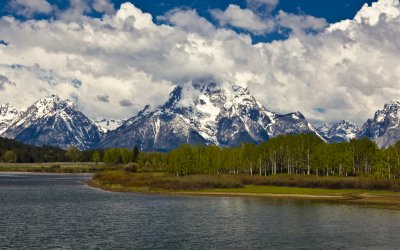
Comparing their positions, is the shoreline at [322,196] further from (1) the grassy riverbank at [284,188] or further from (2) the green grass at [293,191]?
(2) the green grass at [293,191]

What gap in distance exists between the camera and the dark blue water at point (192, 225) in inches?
2608

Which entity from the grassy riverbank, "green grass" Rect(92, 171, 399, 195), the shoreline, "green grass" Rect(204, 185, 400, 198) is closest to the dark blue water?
the shoreline

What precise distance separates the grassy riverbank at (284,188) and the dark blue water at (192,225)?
18.8m

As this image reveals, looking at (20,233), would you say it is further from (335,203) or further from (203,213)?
(335,203)

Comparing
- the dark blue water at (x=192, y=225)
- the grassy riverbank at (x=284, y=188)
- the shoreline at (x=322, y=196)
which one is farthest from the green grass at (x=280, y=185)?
the dark blue water at (x=192, y=225)

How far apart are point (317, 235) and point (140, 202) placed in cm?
5567

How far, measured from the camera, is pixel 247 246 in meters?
64.6

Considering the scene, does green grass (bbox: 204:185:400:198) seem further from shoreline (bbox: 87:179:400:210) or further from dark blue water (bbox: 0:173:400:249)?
dark blue water (bbox: 0:173:400:249)

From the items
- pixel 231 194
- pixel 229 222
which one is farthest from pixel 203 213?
pixel 231 194

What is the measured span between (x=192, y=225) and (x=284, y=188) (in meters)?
79.0

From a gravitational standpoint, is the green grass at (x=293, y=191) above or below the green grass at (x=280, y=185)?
below

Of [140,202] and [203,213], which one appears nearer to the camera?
[203,213]

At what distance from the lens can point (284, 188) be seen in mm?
155375

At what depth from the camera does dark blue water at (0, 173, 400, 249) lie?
6625cm
